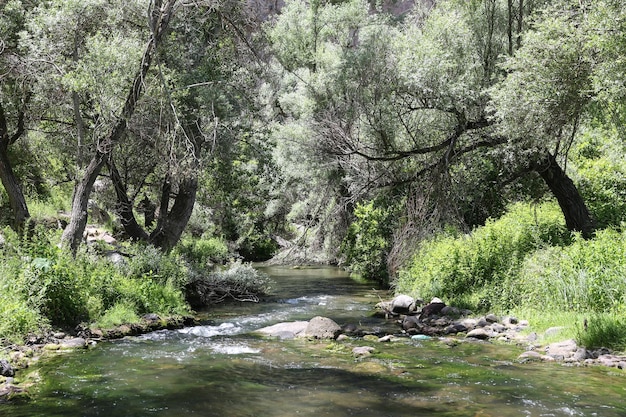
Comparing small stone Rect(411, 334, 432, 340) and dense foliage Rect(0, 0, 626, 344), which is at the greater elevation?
dense foliage Rect(0, 0, 626, 344)

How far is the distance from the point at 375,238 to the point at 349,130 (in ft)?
30.3

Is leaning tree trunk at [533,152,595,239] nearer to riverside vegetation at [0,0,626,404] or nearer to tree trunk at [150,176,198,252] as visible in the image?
riverside vegetation at [0,0,626,404]


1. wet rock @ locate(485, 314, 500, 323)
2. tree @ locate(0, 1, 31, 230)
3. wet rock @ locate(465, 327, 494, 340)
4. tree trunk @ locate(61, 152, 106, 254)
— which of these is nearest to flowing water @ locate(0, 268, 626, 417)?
wet rock @ locate(465, 327, 494, 340)

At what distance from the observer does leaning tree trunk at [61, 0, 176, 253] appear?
12.6m

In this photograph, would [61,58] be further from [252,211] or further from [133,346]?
[252,211]

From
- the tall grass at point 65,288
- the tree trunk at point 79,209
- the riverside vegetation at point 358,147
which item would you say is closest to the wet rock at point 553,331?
the riverside vegetation at point 358,147

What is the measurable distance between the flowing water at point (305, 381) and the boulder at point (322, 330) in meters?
0.52

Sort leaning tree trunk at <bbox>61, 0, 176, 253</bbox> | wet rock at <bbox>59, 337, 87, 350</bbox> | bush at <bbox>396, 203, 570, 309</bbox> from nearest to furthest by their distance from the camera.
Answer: wet rock at <bbox>59, 337, 87, 350</bbox> → leaning tree trunk at <bbox>61, 0, 176, 253</bbox> → bush at <bbox>396, 203, 570, 309</bbox>

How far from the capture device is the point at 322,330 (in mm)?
11727

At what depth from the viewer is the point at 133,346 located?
33.9 ft

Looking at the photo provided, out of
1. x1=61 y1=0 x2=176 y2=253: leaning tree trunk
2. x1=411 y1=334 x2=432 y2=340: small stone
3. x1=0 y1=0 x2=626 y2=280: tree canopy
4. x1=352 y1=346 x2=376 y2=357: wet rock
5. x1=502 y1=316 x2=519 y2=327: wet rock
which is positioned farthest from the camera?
x1=61 y1=0 x2=176 y2=253: leaning tree trunk

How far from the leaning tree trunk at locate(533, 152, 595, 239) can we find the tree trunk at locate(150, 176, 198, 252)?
1039 cm

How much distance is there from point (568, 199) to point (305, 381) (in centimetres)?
943

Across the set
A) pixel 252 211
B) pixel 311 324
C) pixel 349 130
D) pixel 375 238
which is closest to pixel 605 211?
pixel 349 130
